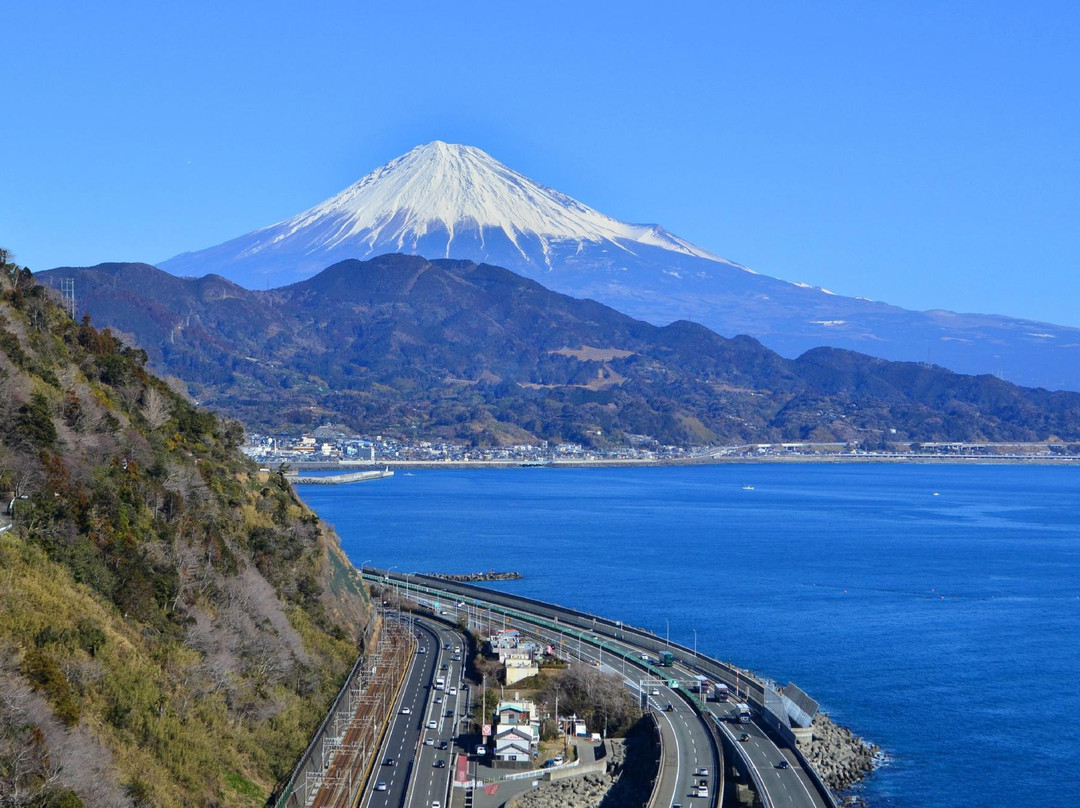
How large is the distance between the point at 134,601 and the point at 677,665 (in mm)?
10648

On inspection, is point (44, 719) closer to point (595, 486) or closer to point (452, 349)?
point (595, 486)

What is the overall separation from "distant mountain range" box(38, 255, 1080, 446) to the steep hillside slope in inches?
3147

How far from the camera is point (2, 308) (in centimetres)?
1769

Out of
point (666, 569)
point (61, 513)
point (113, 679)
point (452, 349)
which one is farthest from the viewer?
point (452, 349)

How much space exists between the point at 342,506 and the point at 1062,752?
41.2 m

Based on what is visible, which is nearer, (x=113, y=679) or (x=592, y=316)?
(x=113, y=679)

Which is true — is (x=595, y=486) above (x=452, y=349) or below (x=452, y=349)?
below

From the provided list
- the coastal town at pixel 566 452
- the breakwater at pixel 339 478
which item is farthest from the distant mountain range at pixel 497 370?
the breakwater at pixel 339 478

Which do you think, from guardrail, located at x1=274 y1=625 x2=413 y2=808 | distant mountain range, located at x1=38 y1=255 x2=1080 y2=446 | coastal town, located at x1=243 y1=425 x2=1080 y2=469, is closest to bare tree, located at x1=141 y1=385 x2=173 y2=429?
guardrail, located at x1=274 y1=625 x2=413 y2=808

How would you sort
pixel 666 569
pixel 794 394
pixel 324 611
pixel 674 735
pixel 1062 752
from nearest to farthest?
1. pixel 674 735
2. pixel 1062 752
3. pixel 324 611
4. pixel 666 569
5. pixel 794 394

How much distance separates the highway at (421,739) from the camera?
1453 centimetres

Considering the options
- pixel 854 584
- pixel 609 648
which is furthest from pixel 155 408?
pixel 854 584

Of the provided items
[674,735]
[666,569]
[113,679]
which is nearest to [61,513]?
[113,679]

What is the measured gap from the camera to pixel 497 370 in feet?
475
